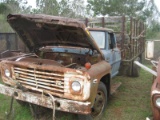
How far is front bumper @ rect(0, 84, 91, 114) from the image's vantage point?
350 centimetres

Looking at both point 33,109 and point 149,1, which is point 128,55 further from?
point 149,1

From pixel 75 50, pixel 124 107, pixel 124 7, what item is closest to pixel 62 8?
pixel 124 7

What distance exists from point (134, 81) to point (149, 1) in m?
13.3

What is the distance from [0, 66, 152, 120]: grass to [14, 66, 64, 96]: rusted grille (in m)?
0.90

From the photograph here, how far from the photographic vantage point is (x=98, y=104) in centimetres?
443

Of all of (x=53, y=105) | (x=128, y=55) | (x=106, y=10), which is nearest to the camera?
(x=53, y=105)

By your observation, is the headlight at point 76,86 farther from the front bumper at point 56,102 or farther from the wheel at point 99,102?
the wheel at point 99,102

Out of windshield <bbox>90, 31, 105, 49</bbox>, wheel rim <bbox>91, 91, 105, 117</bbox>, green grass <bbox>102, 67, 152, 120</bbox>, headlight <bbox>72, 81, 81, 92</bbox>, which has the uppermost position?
windshield <bbox>90, 31, 105, 49</bbox>

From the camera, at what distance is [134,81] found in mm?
7707

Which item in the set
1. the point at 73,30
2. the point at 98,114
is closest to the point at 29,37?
the point at 73,30

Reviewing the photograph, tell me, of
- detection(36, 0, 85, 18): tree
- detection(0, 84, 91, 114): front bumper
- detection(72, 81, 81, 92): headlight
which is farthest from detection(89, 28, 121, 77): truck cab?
detection(36, 0, 85, 18): tree

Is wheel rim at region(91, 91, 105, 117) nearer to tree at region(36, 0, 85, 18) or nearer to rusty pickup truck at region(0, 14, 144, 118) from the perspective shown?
rusty pickup truck at region(0, 14, 144, 118)

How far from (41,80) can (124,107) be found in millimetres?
2344

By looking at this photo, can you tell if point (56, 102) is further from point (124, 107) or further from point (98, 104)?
point (124, 107)
